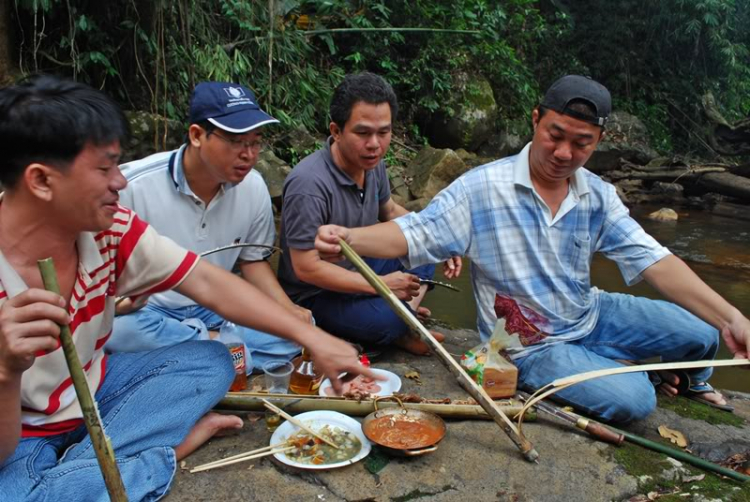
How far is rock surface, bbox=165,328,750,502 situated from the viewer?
2365mm

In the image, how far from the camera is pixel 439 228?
312cm

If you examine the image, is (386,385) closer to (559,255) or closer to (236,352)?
(236,352)

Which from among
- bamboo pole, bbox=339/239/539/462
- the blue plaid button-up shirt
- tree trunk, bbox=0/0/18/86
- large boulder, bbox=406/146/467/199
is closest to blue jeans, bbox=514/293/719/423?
the blue plaid button-up shirt

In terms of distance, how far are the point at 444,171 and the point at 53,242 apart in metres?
8.30

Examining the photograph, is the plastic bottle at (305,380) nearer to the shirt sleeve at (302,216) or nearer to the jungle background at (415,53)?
the shirt sleeve at (302,216)

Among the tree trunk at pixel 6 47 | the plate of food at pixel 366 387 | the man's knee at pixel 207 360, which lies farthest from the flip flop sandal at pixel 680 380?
the tree trunk at pixel 6 47

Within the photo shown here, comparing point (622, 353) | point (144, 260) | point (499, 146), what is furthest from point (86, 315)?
point (499, 146)

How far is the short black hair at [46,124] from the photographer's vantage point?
1797 millimetres

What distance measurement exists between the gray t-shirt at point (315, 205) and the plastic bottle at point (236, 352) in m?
0.57

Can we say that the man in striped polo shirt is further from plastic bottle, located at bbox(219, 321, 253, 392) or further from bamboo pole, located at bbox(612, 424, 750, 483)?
bamboo pole, located at bbox(612, 424, 750, 483)

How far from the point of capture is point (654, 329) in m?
3.29

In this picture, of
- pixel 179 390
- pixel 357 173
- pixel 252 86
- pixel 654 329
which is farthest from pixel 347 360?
pixel 252 86

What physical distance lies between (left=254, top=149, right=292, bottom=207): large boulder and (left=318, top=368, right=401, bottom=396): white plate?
5490mm

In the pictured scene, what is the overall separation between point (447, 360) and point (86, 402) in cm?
131
